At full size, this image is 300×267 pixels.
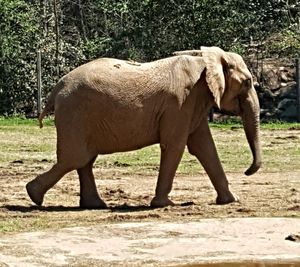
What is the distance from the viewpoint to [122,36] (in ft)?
94.2

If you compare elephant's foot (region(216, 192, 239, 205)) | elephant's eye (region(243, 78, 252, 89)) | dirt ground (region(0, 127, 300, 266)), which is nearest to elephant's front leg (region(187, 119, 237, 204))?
elephant's foot (region(216, 192, 239, 205))

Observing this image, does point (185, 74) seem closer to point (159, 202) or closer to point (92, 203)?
point (159, 202)

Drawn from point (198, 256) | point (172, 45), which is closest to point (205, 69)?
point (198, 256)

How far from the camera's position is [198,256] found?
10.1 m

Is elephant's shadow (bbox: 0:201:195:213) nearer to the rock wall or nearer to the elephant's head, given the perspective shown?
the elephant's head

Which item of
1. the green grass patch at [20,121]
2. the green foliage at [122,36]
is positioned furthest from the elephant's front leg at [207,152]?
the green foliage at [122,36]

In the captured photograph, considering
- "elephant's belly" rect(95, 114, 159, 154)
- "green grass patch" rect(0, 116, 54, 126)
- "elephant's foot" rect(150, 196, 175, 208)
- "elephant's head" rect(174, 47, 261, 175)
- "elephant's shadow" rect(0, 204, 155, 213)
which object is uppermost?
"elephant's head" rect(174, 47, 261, 175)

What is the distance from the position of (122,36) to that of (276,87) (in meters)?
4.43

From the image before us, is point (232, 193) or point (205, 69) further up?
point (205, 69)

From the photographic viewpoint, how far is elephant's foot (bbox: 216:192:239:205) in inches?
548

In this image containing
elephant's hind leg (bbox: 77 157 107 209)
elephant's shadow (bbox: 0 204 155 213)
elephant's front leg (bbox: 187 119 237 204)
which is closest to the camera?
elephant's shadow (bbox: 0 204 155 213)

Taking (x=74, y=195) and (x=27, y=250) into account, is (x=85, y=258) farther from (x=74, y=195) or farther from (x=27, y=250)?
(x=74, y=195)

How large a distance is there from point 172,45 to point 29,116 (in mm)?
4166

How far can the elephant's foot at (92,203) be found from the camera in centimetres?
1362
